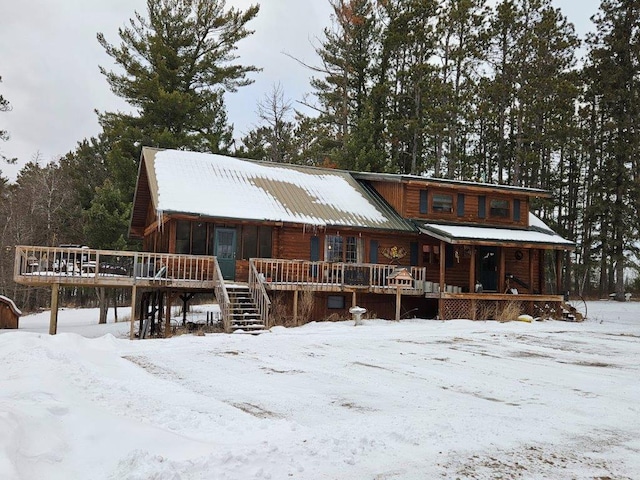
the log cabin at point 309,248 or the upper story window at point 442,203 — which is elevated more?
the upper story window at point 442,203

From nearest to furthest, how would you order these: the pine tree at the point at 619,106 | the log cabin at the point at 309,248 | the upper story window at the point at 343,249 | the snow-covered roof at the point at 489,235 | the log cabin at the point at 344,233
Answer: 1. the log cabin at the point at 309,248
2. the log cabin at the point at 344,233
3. the snow-covered roof at the point at 489,235
4. the upper story window at the point at 343,249
5. the pine tree at the point at 619,106

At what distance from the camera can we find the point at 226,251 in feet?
65.7

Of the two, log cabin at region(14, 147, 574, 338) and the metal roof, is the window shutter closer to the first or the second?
log cabin at region(14, 147, 574, 338)

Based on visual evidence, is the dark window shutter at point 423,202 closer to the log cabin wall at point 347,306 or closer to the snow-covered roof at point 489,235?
the snow-covered roof at point 489,235

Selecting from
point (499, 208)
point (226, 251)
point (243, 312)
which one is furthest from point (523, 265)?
point (243, 312)

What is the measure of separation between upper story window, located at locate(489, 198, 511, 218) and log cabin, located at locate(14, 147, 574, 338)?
Answer: 0.07 m

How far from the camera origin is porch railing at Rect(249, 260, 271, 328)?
15.6 m

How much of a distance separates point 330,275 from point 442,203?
701 centimetres

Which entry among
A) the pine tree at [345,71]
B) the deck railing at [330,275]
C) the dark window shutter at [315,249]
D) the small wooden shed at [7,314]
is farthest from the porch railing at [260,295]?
the pine tree at [345,71]

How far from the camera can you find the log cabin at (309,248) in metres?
17.0

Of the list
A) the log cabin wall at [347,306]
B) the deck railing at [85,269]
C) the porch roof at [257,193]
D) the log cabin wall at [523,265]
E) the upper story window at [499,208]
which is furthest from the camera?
the upper story window at [499,208]

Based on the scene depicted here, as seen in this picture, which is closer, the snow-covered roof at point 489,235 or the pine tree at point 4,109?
the snow-covered roof at point 489,235

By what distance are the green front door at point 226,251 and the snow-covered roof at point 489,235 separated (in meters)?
7.72

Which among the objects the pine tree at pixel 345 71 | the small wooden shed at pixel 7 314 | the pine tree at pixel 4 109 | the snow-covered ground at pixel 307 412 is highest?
the pine tree at pixel 345 71
